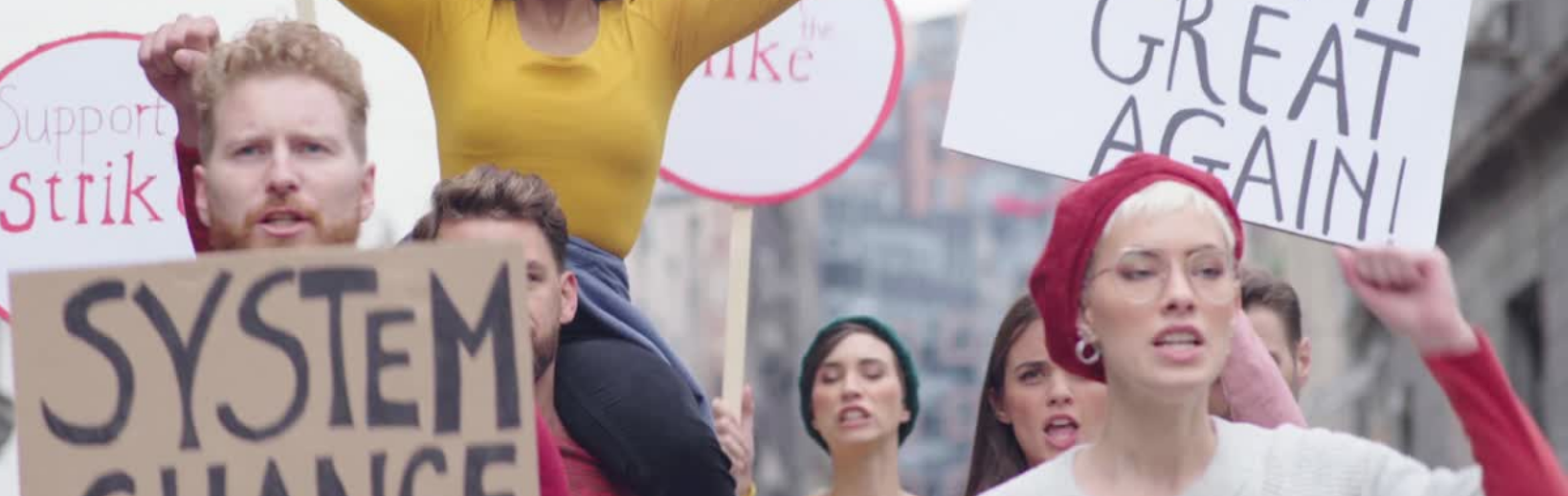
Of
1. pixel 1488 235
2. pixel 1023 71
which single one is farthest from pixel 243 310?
pixel 1488 235

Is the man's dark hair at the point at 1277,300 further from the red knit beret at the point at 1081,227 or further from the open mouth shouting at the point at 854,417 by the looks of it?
the red knit beret at the point at 1081,227

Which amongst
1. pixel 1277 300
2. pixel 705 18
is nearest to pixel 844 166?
pixel 1277 300

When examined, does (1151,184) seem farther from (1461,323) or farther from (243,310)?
(243,310)

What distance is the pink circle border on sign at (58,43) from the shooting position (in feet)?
27.2

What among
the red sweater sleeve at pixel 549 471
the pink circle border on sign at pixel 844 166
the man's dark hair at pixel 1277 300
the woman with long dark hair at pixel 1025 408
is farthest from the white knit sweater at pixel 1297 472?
the pink circle border on sign at pixel 844 166

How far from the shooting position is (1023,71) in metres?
8.09

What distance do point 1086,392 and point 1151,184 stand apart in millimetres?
2230

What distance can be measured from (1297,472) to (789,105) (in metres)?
3.29

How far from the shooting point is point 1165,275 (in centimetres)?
564

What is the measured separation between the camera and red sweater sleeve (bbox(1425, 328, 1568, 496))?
17.2 ft

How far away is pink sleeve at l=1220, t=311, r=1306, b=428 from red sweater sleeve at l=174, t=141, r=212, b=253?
1759mm

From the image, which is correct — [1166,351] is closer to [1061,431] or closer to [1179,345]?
[1179,345]

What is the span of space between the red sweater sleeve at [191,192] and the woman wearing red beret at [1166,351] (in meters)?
1.46

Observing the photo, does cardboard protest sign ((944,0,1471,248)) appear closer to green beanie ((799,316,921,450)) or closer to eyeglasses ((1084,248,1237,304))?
green beanie ((799,316,921,450))
